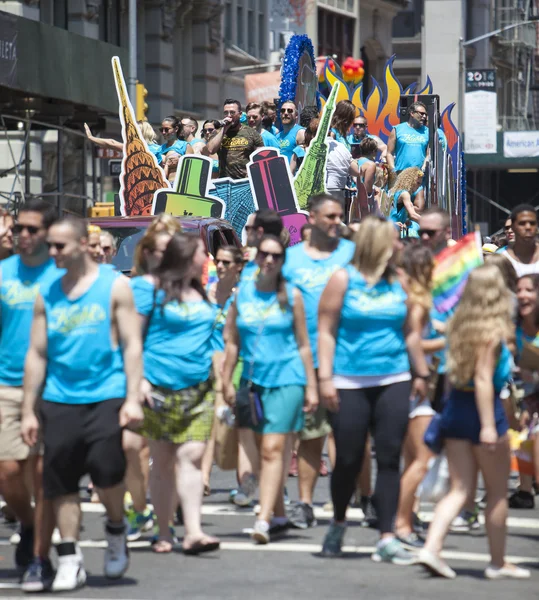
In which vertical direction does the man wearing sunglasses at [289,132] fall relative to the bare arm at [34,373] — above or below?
above

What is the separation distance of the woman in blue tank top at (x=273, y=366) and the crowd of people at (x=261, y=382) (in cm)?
1

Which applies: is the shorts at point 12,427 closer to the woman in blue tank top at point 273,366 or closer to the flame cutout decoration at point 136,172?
the woman in blue tank top at point 273,366

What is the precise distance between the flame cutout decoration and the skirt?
8.56 meters

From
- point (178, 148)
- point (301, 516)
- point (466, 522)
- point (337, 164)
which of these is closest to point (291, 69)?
point (178, 148)

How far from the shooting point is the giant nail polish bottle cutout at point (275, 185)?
1551 centimetres

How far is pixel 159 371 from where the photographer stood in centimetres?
850

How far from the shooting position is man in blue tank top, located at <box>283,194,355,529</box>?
29.5 feet

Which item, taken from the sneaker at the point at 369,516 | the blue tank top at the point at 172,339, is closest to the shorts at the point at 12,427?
the blue tank top at the point at 172,339

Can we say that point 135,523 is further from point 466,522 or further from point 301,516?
point 466,522

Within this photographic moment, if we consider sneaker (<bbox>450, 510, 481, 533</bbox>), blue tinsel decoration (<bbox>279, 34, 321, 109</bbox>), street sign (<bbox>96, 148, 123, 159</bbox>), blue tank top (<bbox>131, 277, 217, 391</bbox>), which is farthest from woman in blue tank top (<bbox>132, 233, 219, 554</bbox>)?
street sign (<bbox>96, 148, 123, 159</bbox>)

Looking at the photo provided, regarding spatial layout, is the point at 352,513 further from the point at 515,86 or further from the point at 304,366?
the point at 515,86

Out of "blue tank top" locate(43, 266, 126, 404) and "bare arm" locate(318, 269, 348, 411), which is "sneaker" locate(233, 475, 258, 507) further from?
"blue tank top" locate(43, 266, 126, 404)

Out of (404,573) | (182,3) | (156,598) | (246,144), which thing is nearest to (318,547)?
(404,573)

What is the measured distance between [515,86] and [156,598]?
77.4 metres
